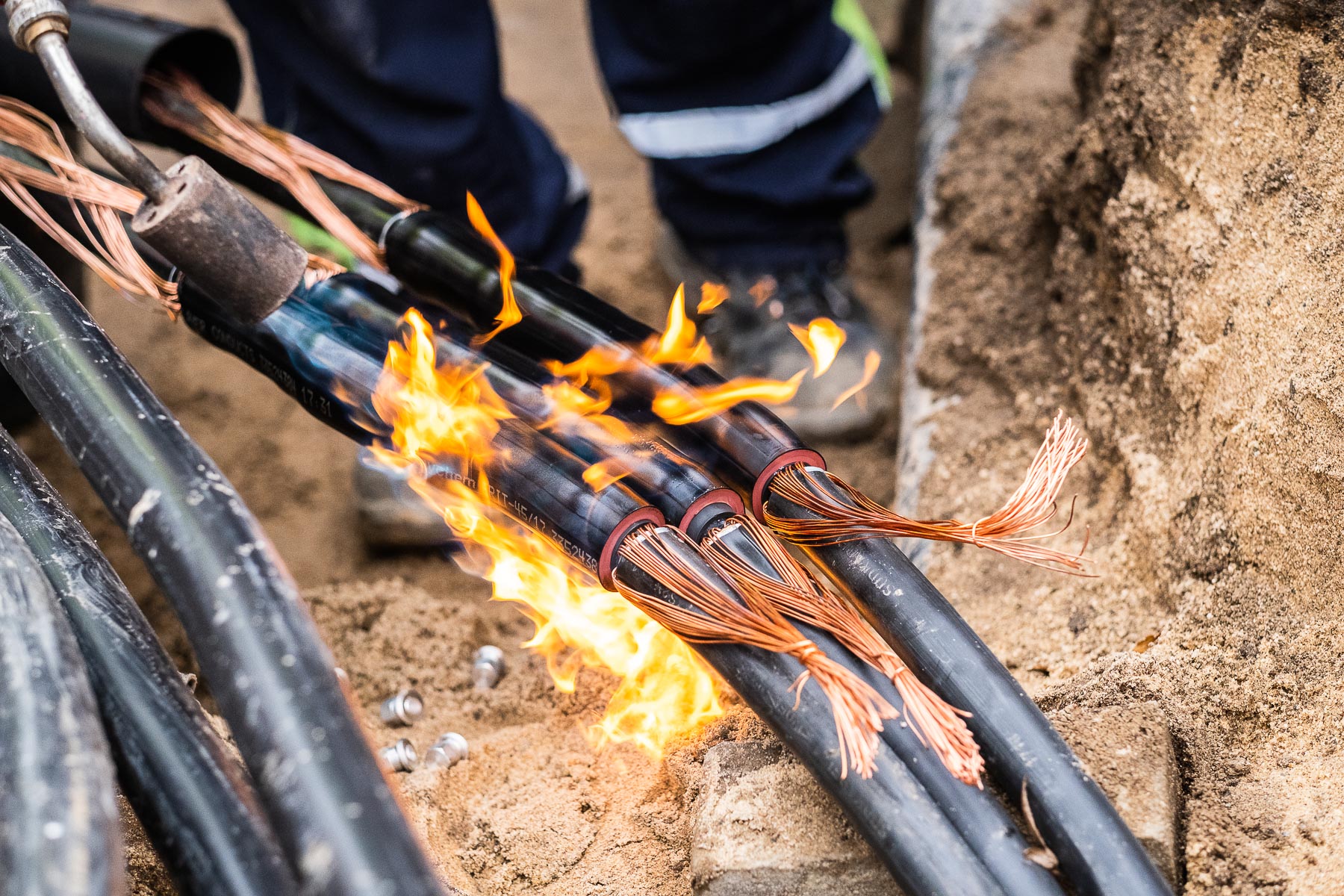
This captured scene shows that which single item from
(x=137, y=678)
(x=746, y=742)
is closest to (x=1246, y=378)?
(x=746, y=742)

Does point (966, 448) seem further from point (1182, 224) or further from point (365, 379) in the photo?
point (365, 379)

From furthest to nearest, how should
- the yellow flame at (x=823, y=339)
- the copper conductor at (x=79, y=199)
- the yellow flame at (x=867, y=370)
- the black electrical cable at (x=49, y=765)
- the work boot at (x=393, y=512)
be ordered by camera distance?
1. the yellow flame at (x=867, y=370)
2. the work boot at (x=393, y=512)
3. the yellow flame at (x=823, y=339)
4. the copper conductor at (x=79, y=199)
5. the black electrical cable at (x=49, y=765)

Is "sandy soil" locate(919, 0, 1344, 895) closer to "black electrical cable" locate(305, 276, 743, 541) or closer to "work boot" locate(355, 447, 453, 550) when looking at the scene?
"black electrical cable" locate(305, 276, 743, 541)

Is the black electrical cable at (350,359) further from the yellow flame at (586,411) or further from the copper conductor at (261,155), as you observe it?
the copper conductor at (261,155)

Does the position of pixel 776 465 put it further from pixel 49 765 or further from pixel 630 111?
pixel 630 111

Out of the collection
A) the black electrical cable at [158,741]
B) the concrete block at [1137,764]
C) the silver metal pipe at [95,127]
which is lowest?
the concrete block at [1137,764]

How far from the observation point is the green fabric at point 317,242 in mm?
2012

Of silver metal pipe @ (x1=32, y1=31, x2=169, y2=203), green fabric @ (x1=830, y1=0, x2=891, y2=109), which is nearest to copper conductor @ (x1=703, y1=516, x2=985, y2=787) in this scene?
silver metal pipe @ (x1=32, y1=31, x2=169, y2=203)

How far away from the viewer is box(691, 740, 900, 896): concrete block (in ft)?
3.43

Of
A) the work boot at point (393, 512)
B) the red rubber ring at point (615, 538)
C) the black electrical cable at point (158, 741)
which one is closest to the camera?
the black electrical cable at point (158, 741)

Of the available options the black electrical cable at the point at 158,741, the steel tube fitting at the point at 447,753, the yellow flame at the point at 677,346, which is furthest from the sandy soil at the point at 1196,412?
the black electrical cable at the point at 158,741

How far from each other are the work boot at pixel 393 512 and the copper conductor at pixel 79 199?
22.1 inches

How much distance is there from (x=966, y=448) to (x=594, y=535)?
82 centimetres

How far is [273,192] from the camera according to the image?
1.73m
